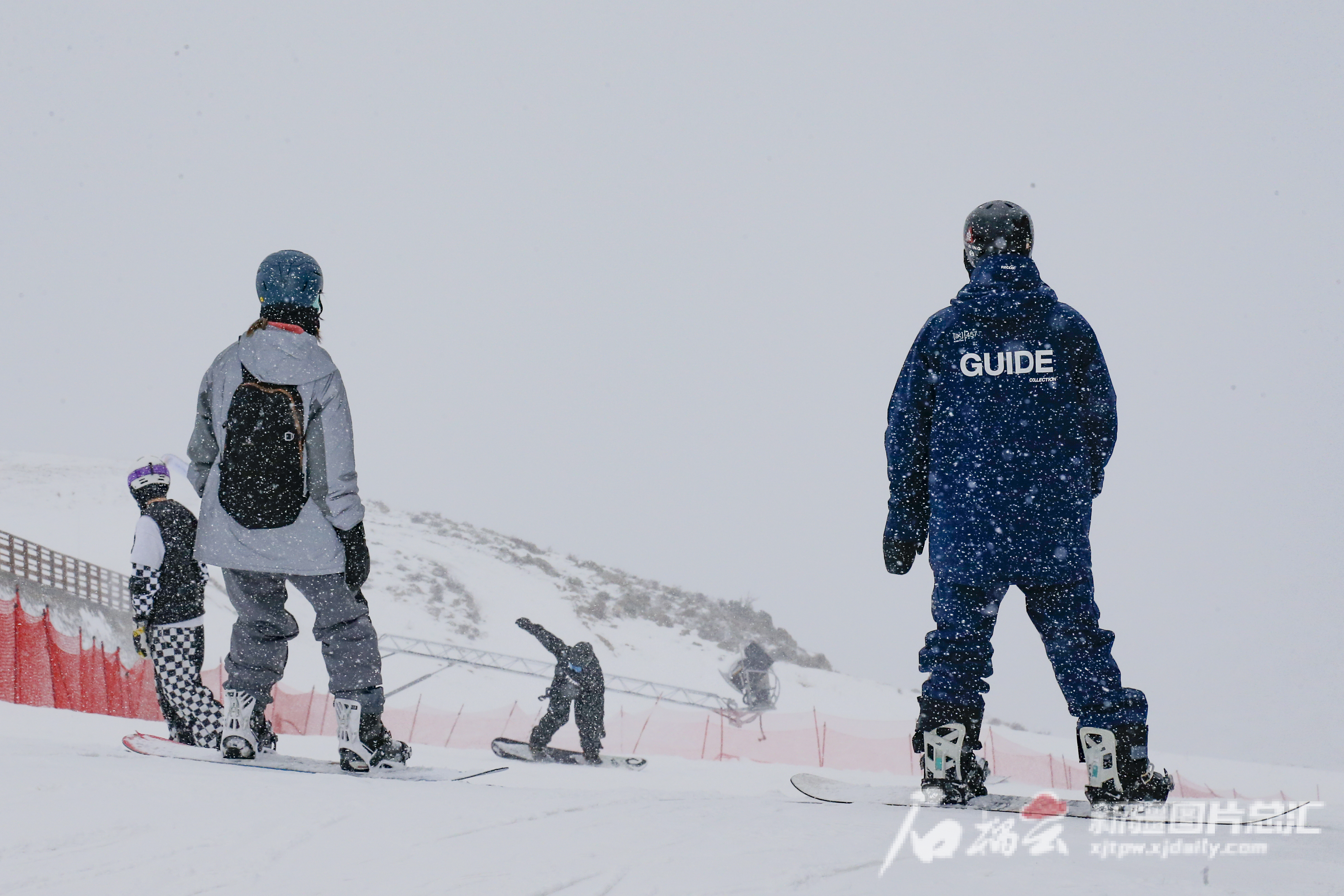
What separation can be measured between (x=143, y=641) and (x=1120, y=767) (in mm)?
4736

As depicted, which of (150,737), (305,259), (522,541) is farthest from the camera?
→ (522,541)

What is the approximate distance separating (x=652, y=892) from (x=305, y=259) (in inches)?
110

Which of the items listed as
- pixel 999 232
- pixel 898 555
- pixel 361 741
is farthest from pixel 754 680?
pixel 999 232

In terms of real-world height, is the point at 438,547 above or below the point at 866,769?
above

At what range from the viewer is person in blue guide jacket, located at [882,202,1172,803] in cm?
270

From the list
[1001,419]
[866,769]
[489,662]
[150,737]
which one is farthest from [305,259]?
[489,662]

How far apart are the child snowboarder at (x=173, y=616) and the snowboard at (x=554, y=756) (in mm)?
2777

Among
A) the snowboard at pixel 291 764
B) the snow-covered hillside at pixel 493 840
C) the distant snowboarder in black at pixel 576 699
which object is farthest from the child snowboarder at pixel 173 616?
the distant snowboarder in black at pixel 576 699

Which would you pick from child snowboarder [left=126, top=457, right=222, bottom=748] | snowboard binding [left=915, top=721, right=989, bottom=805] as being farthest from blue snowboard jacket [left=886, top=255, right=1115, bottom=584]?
child snowboarder [left=126, top=457, right=222, bottom=748]

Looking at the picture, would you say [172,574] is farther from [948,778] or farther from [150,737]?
[948,778]

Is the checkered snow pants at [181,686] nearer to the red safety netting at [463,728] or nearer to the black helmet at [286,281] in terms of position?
the black helmet at [286,281]

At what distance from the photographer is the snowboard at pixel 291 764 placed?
305 cm

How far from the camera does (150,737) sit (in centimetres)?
368

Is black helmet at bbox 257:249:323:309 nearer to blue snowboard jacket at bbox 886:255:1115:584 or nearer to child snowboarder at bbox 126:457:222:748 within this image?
child snowboarder at bbox 126:457:222:748
